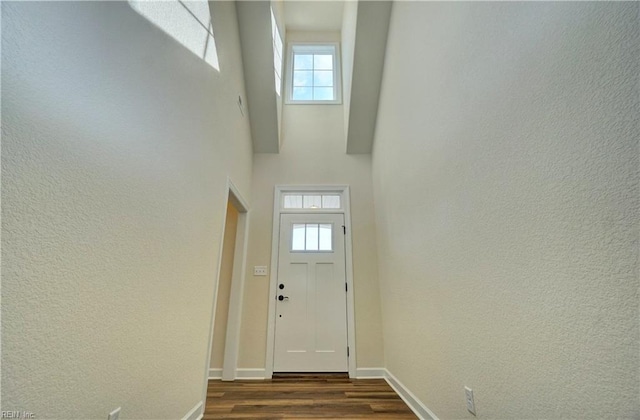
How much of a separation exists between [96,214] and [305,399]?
2.24m

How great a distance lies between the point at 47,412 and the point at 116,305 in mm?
367

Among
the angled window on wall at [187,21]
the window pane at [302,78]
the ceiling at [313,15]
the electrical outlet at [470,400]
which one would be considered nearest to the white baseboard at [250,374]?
the electrical outlet at [470,400]

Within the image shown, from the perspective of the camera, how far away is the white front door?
9.81ft

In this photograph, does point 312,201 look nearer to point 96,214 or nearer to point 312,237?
point 312,237

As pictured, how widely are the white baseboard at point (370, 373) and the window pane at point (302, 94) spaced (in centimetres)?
389

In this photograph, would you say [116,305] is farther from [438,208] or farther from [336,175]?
[336,175]

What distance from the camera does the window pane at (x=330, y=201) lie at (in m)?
3.57

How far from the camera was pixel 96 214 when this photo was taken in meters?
0.99

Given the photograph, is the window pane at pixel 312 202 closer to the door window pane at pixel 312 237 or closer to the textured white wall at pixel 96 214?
the door window pane at pixel 312 237

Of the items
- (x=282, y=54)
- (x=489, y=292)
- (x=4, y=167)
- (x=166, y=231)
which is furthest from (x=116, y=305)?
(x=282, y=54)

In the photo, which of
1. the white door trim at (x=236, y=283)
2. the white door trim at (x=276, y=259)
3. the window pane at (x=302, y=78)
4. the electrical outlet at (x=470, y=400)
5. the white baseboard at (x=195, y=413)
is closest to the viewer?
the electrical outlet at (x=470, y=400)

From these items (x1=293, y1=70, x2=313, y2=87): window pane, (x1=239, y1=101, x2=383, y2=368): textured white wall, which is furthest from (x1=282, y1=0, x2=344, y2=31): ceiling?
(x1=239, y1=101, x2=383, y2=368): textured white wall

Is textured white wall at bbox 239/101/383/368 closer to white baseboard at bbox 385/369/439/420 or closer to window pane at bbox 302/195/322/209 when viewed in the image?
window pane at bbox 302/195/322/209

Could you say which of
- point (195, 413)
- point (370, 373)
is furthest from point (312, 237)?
point (195, 413)
